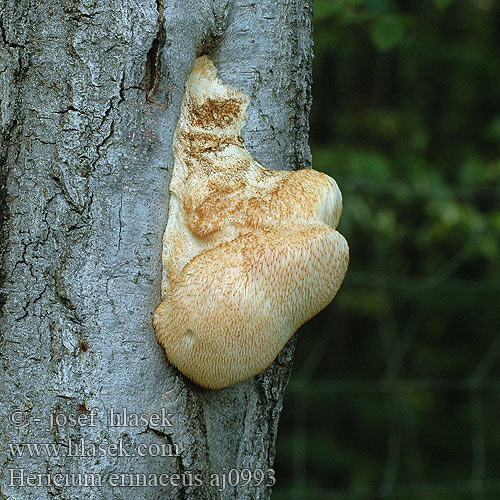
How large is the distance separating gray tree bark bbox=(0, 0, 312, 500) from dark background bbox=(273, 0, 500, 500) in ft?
8.22

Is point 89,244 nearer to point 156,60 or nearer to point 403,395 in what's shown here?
point 156,60

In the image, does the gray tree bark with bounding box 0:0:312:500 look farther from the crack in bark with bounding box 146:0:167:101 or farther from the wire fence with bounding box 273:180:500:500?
the wire fence with bounding box 273:180:500:500

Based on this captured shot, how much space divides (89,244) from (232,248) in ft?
0.80

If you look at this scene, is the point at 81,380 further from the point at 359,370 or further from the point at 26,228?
the point at 359,370

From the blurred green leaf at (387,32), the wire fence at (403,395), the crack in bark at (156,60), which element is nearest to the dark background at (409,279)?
the wire fence at (403,395)

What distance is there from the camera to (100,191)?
1.09 metres

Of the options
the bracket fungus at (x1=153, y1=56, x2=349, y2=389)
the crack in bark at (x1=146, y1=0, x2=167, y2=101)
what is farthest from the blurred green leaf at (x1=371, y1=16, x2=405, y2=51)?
the crack in bark at (x1=146, y1=0, x2=167, y2=101)

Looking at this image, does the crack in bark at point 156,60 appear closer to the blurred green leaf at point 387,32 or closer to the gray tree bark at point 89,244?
the gray tree bark at point 89,244

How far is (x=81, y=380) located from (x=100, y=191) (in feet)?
1.04

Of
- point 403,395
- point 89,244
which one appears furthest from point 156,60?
point 403,395

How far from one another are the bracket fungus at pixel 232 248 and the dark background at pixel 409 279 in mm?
2330

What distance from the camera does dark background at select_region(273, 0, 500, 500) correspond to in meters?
3.76

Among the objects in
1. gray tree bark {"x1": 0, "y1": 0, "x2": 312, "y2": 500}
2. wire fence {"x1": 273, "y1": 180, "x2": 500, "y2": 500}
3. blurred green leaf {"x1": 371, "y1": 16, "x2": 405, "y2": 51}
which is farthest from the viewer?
wire fence {"x1": 273, "y1": 180, "x2": 500, "y2": 500}

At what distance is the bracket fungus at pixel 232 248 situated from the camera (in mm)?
1099
